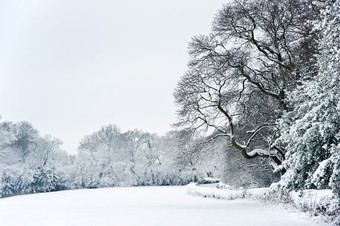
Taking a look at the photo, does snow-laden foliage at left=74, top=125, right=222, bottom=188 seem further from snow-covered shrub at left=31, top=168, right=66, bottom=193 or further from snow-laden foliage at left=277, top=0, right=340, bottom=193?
snow-laden foliage at left=277, top=0, right=340, bottom=193

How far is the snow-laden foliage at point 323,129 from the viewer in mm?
6477

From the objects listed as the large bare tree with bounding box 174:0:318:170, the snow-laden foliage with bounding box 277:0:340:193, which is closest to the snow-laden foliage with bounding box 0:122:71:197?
the large bare tree with bounding box 174:0:318:170

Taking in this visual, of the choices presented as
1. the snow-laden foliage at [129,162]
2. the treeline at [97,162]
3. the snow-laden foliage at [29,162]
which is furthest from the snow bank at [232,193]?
the snow-laden foliage at [29,162]

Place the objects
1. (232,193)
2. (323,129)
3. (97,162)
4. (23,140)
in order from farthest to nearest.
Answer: (97,162)
(23,140)
(232,193)
(323,129)

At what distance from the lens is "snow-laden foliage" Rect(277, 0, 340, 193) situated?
6477mm

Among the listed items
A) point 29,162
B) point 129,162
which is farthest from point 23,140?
point 129,162

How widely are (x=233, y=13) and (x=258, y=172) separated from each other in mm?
12831

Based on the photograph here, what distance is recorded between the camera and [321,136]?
22.9 feet

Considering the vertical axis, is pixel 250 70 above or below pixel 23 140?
below

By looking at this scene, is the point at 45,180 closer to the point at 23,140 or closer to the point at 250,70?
the point at 23,140

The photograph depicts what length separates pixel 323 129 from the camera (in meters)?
6.68

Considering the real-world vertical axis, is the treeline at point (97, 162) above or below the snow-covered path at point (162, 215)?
above

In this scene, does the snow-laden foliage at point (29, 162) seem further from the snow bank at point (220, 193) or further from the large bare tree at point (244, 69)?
the large bare tree at point (244, 69)

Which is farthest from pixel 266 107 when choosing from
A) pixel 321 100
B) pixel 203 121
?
pixel 321 100
